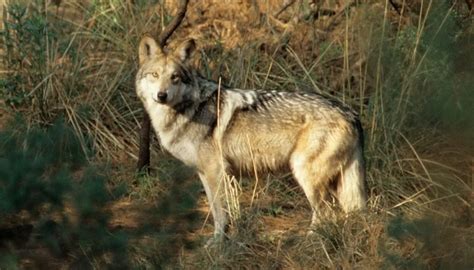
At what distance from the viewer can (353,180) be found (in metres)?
7.16

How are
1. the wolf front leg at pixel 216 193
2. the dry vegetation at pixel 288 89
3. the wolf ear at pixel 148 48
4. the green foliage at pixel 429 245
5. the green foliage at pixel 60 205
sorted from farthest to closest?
the wolf ear at pixel 148 48, the wolf front leg at pixel 216 193, the dry vegetation at pixel 288 89, the green foliage at pixel 429 245, the green foliage at pixel 60 205

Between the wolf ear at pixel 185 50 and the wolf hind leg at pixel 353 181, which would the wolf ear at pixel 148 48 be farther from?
the wolf hind leg at pixel 353 181

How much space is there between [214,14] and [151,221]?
583 centimetres

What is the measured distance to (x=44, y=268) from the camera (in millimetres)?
5902

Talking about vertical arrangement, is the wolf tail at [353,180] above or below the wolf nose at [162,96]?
below

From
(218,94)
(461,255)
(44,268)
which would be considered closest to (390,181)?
(218,94)

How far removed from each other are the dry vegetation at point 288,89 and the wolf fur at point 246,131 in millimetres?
292

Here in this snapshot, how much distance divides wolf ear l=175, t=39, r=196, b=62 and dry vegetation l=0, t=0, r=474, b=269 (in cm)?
97

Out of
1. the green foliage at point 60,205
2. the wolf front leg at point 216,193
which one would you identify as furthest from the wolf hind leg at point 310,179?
the green foliage at point 60,205

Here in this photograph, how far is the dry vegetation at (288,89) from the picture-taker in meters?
5.35

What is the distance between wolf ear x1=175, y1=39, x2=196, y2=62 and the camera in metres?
7.30

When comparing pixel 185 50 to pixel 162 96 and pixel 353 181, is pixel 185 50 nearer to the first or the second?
pixel 162 96

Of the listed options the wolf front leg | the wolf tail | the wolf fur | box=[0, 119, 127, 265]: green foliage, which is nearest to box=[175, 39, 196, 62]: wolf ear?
the wolf fur

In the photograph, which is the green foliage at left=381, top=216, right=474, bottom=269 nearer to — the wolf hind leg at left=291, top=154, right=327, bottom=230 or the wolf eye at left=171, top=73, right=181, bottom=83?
the wolf hind leg at left=291, top=154, right=327, bottom=230
